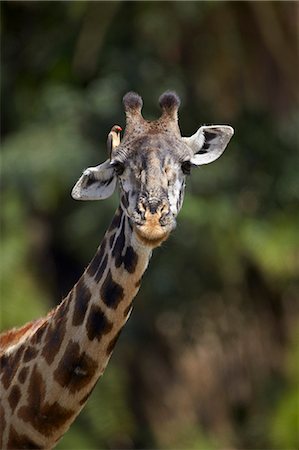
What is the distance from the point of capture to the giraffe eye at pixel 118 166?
5.55 metres

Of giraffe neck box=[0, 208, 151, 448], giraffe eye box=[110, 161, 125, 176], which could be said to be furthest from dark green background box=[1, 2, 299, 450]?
giraffe eye box=[110, 161, 125, 176]

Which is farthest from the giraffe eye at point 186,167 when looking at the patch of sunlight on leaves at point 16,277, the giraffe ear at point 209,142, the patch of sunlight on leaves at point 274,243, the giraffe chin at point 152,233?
the patch of sunlight on leaves at point 274,243

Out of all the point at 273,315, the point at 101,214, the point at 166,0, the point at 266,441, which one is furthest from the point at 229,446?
the point at 166,0

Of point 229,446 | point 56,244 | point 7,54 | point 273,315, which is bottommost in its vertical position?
point 229,446

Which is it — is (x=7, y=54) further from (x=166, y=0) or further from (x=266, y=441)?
(x=266, y=441)

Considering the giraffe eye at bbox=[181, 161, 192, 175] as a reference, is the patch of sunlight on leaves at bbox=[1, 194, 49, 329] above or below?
below

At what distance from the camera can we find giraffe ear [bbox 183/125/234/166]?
5852 millimetres

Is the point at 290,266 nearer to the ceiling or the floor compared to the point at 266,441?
nearer to the ceiling

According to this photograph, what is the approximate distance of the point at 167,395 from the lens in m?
14.2

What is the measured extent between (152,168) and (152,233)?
1.08 ft

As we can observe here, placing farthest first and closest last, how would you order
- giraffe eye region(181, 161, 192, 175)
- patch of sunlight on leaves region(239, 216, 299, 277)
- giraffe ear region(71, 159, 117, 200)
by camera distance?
patch of sunlight on leaves region(239, 216, 299, 277) → giraffe ear region(71, 159, 117, 200) → giraffe eye region(181, 161, 192, 175)

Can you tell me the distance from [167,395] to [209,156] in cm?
853

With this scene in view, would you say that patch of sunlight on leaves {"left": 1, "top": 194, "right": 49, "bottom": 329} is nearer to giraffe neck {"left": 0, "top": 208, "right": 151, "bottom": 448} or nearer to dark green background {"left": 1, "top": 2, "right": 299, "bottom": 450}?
dark green background {"left": 1, "top": 2, "right": 299, "bottom": 450}

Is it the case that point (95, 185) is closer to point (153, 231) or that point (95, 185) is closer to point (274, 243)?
point (153, 231)
